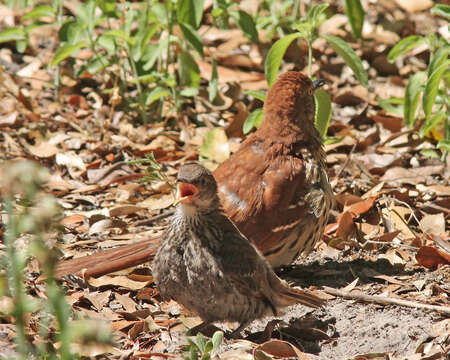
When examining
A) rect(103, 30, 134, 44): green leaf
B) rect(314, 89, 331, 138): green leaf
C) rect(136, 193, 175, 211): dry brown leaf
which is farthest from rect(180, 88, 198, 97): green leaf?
rect(314, 89, 331, 138): green leaf

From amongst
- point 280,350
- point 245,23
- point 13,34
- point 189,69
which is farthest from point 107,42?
point 280,350

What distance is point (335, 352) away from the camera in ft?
13.3

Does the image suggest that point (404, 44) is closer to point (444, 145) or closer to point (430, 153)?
point (430, 153)

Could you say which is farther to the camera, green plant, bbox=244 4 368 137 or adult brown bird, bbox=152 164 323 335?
green plant, bbox=244 4 368 137

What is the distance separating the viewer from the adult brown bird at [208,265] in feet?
12.8

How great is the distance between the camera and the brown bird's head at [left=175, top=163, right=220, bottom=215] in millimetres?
3829

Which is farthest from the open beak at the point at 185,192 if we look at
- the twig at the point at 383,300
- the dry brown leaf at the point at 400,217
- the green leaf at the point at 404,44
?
the green leaf at the point at 404,44

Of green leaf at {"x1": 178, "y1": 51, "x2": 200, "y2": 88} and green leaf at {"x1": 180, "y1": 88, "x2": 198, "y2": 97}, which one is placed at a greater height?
green leaf at {"x1": 178, "y1": 51, "x2": 200, "y2": 88}

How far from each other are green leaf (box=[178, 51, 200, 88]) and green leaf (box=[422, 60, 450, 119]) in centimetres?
193

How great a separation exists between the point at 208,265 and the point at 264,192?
38.6 inches

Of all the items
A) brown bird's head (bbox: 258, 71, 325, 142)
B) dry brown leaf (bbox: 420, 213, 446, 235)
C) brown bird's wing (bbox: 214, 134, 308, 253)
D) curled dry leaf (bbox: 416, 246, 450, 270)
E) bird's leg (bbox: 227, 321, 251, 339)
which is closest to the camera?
bird's leg (bbox: 227, 321, 251, 339)

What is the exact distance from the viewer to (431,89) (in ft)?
18.0

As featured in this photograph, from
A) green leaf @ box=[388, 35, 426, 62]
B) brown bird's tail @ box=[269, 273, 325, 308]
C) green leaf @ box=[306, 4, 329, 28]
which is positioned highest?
green leaf @ box=[306, 4, 329, 28]

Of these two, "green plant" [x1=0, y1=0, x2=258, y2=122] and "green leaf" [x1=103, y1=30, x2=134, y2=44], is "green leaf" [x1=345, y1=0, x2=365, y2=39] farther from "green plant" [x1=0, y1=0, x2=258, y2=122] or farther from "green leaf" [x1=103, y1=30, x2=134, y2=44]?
"green leaf" [x1=103, y1=30, x2=134, y2=44]
